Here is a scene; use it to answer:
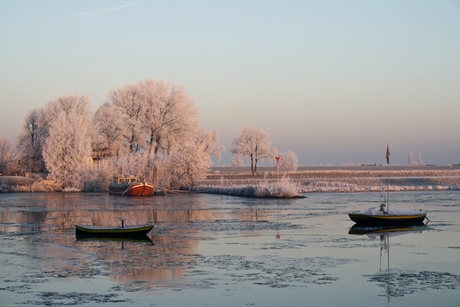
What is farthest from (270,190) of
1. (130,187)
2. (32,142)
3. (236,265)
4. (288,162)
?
(288,162)

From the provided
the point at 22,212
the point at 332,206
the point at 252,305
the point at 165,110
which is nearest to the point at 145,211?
the point at 22,212

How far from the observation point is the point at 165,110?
182ft

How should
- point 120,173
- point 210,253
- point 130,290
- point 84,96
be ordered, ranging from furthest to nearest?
point 84,96, point 120,173, point 210,253, point 130,290

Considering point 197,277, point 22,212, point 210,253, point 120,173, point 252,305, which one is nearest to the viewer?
point 252,305

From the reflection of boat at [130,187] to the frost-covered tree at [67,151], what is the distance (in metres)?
6.79

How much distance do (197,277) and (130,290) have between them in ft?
5.90

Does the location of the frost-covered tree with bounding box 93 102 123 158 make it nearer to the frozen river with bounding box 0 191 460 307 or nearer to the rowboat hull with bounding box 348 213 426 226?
the frozen river with bounding box 0 191 460 307

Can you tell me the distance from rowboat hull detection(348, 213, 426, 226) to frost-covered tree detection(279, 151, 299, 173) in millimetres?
66455

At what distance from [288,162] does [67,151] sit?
45633 mm

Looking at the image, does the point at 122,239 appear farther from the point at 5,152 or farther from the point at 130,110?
the point at 5,152

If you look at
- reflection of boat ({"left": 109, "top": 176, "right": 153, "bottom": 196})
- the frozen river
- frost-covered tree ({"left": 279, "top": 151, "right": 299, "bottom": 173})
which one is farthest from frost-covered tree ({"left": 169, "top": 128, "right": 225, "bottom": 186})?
frost-covered tree ({"left": 279, "top": 151, "right": 299, "bottom": 173})

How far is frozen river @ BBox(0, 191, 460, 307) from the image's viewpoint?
1024cm

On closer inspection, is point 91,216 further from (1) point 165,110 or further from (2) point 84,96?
(2) point 84,96

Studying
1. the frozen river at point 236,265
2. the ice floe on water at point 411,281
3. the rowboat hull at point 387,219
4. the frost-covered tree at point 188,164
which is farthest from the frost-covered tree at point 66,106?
the ice floe on water at point 411,281
